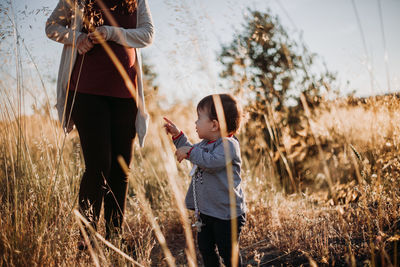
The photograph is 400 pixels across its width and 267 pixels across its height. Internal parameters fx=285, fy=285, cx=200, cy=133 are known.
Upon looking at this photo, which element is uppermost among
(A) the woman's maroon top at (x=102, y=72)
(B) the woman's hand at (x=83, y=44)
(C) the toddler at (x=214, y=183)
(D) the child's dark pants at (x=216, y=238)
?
(B) the woman's hand at (x=83, y=44)

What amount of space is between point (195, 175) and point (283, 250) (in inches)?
32.9

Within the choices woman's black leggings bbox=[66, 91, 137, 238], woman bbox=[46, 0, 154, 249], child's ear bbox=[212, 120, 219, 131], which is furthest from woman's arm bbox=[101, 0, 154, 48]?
child's ear bbox=[212, 120, 219, 131]

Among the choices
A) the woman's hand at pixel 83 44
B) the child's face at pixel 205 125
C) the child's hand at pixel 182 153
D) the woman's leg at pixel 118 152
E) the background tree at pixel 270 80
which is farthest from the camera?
the background tree at pixel 270 80

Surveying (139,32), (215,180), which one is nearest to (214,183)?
(215,180)

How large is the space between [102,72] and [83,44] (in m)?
0.20

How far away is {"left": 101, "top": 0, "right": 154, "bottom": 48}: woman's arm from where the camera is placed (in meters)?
1.85

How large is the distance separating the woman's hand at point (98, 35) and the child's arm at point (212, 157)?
921 mm

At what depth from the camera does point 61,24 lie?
1.95 m

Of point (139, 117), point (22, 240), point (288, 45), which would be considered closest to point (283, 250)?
point (139, 117)

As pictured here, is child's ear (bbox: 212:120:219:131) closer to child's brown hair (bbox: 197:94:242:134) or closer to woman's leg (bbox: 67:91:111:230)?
child's brown hair (bbox: 197:94:242:134)

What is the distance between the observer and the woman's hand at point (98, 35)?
178cm

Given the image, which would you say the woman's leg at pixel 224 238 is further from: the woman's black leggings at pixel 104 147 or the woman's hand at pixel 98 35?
the woman's hand at pixel 98 35

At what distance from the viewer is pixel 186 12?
211 cm

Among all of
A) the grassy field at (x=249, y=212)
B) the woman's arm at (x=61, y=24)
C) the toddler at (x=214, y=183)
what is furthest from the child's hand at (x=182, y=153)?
the woman's arm at (x=61, y=24)
